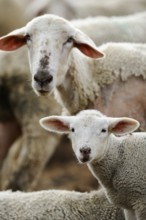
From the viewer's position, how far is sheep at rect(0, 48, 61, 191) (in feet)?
30.2

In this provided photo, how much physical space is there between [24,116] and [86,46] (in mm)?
2591

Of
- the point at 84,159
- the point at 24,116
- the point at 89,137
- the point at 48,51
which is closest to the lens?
the point at 84,159

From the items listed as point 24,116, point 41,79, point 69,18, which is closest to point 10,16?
point 69,18

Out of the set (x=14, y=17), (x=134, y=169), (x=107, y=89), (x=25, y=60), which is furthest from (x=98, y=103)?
(x=14, y=17)

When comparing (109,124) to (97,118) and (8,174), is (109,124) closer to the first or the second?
(97,118)

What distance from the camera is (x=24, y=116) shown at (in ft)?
30.6

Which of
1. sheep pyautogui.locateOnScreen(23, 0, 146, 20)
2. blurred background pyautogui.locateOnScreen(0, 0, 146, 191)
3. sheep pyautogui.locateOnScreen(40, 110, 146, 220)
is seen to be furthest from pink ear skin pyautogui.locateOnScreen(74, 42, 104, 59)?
sheep pyautogui.locateOnScreen(23, 0, 146, 20)

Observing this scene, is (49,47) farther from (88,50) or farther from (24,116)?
(24,116)

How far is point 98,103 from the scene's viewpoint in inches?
290

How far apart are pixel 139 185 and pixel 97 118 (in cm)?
54

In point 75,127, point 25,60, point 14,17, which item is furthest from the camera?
point 14,17

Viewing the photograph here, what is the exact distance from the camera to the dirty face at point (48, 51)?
21.7ft

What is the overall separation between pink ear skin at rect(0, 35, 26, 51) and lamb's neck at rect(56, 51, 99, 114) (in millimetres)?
421

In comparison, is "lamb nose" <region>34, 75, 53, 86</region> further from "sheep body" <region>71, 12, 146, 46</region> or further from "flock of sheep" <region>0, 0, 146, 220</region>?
"sheep body" <region>71, 12, 146, 46</region>
